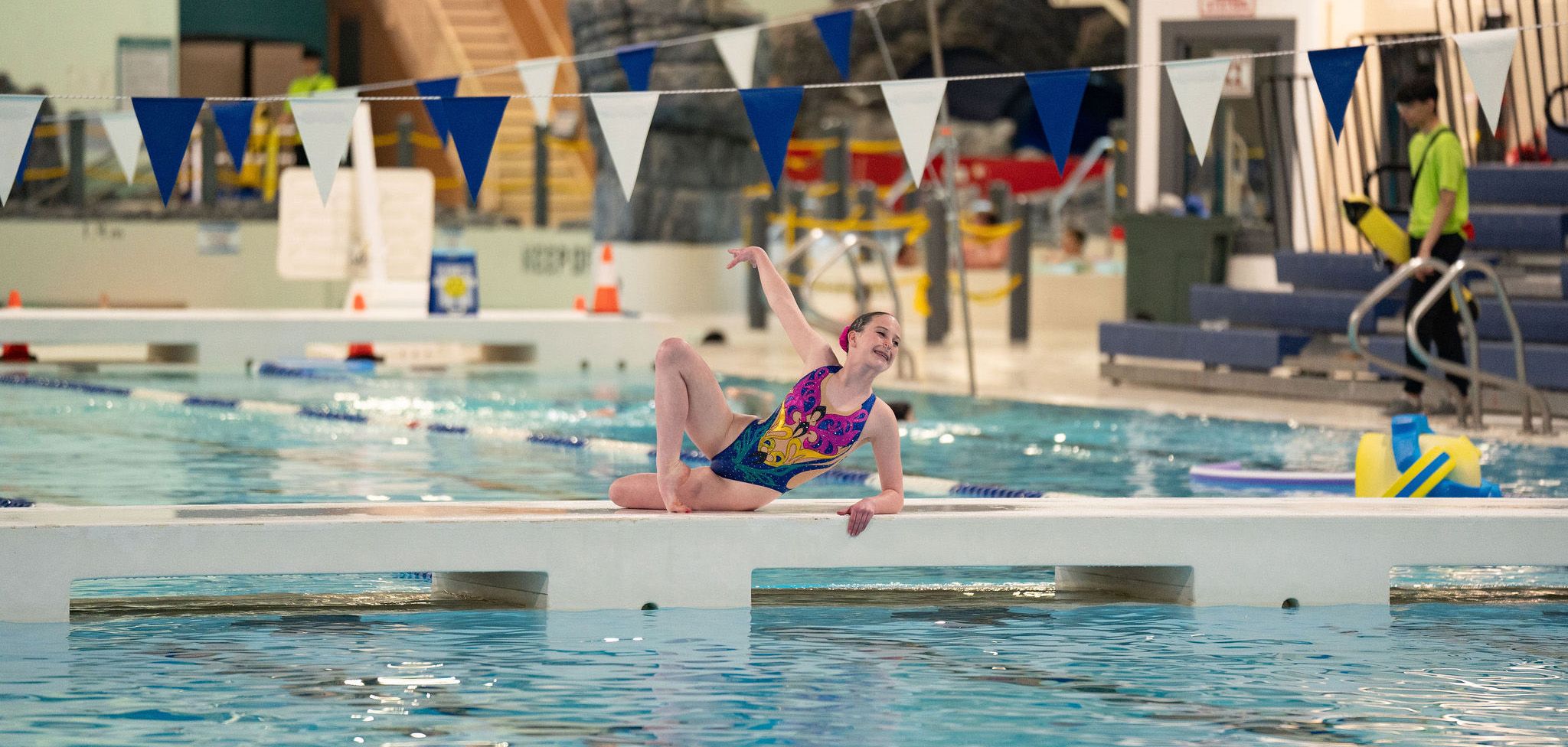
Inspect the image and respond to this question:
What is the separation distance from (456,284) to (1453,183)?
245 inches

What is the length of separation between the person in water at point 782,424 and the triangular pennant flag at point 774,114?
1466mm

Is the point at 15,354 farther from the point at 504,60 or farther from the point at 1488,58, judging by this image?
the point at 504,60

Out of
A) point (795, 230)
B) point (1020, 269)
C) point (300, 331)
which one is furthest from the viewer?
point (795, 230)

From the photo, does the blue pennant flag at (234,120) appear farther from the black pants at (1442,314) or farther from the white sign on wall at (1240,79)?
the white sign on wall at (1240,79)

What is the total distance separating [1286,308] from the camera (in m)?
11.9

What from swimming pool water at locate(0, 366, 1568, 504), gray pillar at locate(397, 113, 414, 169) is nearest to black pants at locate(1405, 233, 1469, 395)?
swimming pool water at locate(0, 366, 1568, 504)

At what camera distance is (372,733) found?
399cm

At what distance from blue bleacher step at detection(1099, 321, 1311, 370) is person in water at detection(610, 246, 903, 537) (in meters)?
6.64

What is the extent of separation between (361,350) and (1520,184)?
6.99 meters

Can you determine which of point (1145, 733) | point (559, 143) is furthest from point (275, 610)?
point (559, 143)

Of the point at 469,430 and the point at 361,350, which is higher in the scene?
the point at 361,350

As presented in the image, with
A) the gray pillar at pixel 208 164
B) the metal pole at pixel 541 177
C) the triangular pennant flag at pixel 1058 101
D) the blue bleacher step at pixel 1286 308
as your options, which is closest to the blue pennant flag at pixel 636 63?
the triangular pennant flag at pixel 1058 101

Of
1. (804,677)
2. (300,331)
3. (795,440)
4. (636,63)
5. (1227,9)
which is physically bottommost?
(804,677)

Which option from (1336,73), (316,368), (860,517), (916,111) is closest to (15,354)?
(316,368)
